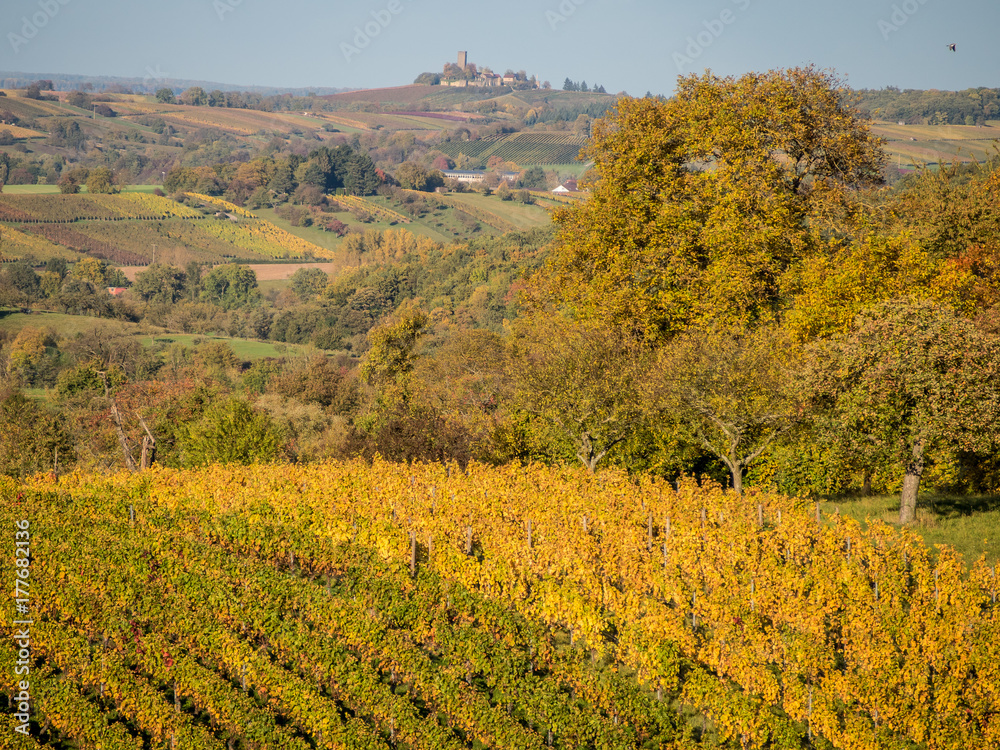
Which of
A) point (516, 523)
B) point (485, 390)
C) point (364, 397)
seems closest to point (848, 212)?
point (485, 390)

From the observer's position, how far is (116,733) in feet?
38.9

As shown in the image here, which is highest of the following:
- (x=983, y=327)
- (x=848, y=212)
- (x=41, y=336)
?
(x=848, y=212)

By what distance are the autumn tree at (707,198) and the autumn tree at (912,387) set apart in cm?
779

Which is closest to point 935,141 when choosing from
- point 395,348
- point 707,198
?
point 395,348

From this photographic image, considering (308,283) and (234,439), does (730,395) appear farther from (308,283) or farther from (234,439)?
(308,283)

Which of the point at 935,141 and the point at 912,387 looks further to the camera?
the point at 935,141

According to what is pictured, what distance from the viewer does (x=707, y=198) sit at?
3189 cm

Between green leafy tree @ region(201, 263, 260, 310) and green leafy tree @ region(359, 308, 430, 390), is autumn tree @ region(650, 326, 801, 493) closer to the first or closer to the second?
green leafy tree @ region(359, 308, 430, 390)

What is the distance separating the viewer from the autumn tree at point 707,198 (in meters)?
30.2

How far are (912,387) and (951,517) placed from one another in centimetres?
376

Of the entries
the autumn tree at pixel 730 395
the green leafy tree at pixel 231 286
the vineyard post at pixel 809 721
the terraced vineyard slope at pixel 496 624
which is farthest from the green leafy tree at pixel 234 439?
the green leafy tree at pixel 231 286

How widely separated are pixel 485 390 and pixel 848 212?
1665cm

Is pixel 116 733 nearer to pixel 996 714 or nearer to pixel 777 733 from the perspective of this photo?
pixel 777 733

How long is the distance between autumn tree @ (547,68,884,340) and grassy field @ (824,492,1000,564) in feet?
27.3
